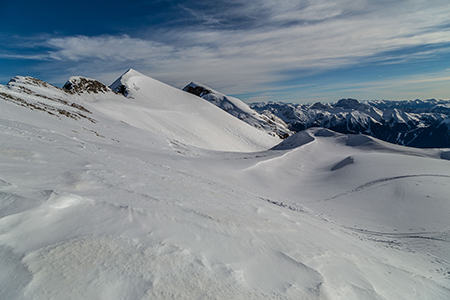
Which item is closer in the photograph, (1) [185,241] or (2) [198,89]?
(1) [185,241]

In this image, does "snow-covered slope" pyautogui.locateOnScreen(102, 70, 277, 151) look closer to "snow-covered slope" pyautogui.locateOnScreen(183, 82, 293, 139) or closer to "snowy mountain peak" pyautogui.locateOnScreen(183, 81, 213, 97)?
"snow-covered slope" pyautogui.locateOnScreen(183, 82, 293, 139)

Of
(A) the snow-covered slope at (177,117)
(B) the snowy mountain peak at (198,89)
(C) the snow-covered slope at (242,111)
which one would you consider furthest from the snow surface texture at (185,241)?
(B) the snowy mountain peak at (198,89)

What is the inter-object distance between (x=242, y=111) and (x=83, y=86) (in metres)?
76.6

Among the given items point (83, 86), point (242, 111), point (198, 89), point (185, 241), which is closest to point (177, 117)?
point (83, 86)

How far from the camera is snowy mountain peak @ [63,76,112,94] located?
1796 inches

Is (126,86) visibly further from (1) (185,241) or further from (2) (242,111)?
(1) (185,241)

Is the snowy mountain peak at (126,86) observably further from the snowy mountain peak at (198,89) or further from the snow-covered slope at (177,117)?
the snowy mountain peak at (198,89)

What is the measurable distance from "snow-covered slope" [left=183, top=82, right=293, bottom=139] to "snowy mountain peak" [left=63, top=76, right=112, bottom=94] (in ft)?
191

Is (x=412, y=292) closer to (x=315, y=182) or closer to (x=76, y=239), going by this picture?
(x=76, y=239)

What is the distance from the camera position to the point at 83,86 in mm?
47781

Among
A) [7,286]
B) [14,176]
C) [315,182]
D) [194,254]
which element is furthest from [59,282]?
[315,182]

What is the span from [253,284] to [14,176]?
4.84 meters

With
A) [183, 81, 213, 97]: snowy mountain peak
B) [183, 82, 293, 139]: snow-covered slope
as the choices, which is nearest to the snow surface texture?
[183, 82, 293, 139]: snow-covered slope

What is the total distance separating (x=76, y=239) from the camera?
10.2 feet
